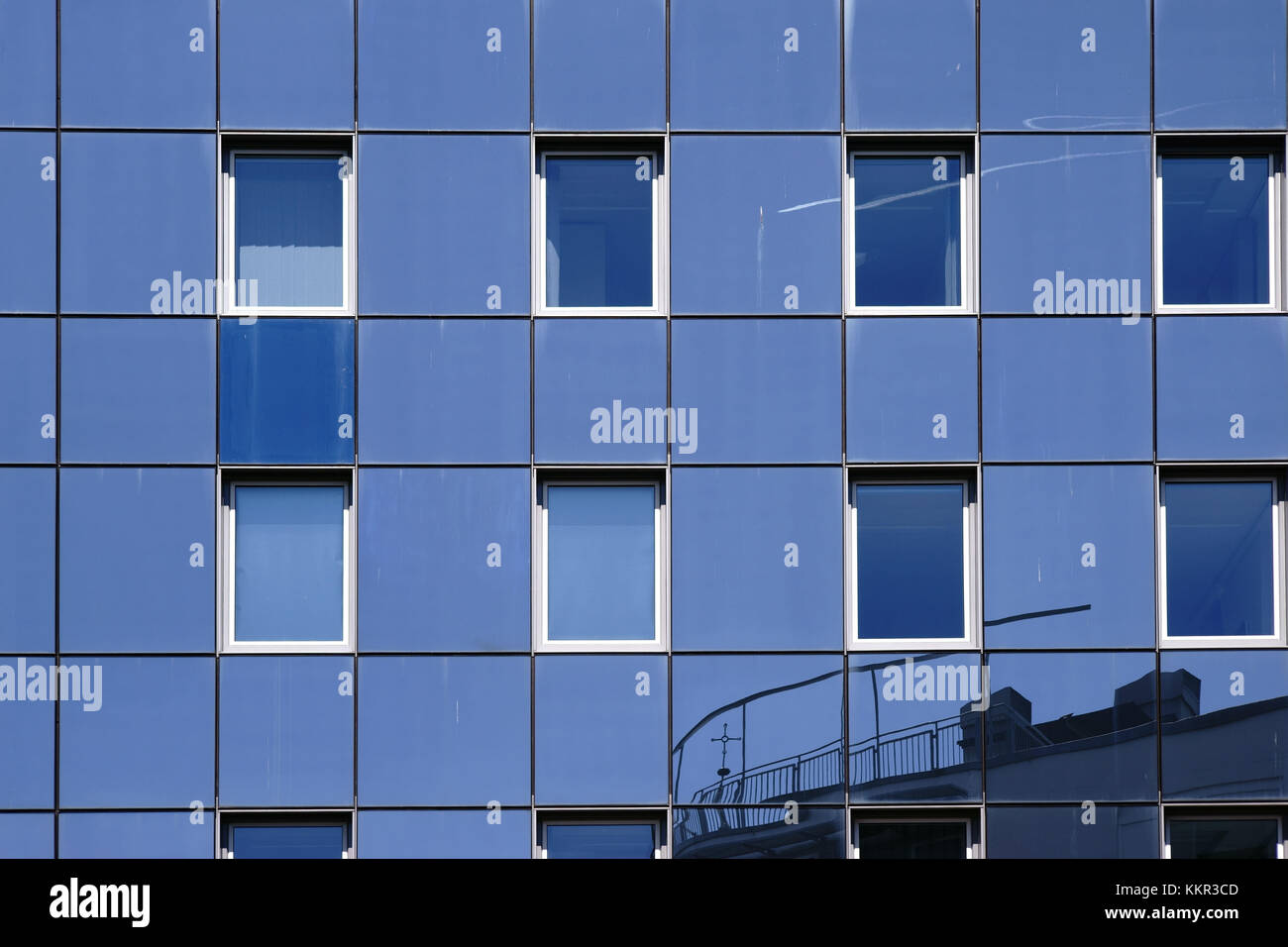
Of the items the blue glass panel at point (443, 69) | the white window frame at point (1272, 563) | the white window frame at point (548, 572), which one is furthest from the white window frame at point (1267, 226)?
the blue glass panel at point (443, 69)

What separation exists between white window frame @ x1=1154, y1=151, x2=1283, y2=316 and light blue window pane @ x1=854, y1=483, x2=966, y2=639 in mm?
2366

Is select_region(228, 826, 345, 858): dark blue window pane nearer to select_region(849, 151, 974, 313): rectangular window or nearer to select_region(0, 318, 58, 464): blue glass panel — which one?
select_region(0, 318, 58, 464): blue glass panel

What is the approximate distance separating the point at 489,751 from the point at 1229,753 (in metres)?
5.85

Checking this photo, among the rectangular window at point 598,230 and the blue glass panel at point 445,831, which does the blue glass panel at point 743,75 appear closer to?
the rectangular window at point 598,230

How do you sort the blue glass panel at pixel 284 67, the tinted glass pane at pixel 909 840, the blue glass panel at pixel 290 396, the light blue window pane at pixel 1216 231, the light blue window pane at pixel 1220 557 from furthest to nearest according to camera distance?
the light blue window pane at pixel 1216 231 < the blue glass panel at pixel 284 67 < the light blue window pane at pixel 1220 557 < the blue glass panel at pixel 290 396 < the tinted glass pane at pixel 909 840

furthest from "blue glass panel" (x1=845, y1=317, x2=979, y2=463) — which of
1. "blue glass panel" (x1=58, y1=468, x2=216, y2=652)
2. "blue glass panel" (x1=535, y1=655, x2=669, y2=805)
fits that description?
"blue glass panel" (x1=58, y1=468, x2=216, y2=652)

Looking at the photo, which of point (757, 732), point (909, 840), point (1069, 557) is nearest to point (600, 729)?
point (757, 732)

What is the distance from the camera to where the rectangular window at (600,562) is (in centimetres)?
1054

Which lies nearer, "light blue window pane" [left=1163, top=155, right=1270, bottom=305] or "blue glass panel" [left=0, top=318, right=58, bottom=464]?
"blue glass panel" [left=0, top=318, right=58, bottom=464]

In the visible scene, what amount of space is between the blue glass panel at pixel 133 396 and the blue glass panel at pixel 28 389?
12 cm

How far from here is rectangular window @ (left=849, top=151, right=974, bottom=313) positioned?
35.3 ft

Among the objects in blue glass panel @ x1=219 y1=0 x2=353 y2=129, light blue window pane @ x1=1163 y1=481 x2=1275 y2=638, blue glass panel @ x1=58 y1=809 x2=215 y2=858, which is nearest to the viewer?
blue glass panel @ x1=58 y1=809 x2=215 y2=858

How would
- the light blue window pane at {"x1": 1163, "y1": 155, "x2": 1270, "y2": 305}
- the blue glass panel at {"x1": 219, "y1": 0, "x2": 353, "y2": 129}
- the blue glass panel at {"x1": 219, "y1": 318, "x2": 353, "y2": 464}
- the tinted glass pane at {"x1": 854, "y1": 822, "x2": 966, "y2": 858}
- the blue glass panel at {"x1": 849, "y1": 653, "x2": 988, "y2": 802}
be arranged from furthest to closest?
the light blue window pane at {"x1": 1163, "y1": 155, "x2": 1270, "y2": 305}
the blue glass panel at {"x1": 219, "y1": 0, "x2": 353, "y2": 129}
the blue glass panel at {"x1": 219, "y1": 318, "x2": 353, "y2": 464}
the tinted glass pane at {"x1": 854, "y1": 822, "x2": 966, "y2": 858}
the blue glass panel at {"x1": 849, "y1": 653, "x2": 988, "y2": 802}
